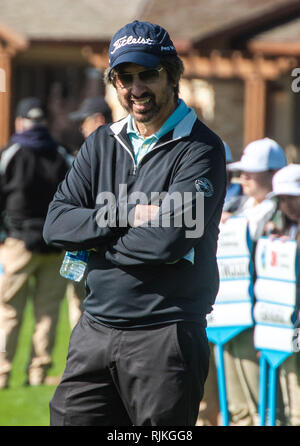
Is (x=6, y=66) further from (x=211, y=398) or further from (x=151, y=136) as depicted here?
(x=151, y=136)

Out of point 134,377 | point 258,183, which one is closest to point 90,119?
point 258,183

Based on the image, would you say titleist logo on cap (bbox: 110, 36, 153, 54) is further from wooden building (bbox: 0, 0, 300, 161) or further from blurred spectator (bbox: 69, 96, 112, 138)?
wooden building (bbox: 0, 0, 300, 161)

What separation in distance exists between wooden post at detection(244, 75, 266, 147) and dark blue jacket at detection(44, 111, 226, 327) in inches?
448

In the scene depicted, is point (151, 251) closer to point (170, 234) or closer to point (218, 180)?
point (170, 234)

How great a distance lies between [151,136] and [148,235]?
1.29 ft

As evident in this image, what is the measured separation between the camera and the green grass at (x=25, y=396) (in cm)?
558

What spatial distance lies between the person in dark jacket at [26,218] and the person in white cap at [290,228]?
2.42 m

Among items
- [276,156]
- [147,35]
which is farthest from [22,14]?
[147,35]

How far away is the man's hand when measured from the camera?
3.19 metres

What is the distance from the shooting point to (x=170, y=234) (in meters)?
3.11

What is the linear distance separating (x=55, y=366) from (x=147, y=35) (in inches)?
171

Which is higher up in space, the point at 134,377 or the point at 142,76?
the point at 142,76

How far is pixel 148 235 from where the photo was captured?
315 cm

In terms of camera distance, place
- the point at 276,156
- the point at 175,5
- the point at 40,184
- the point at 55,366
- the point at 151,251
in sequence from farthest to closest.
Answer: the point at 175,5
the point at 55,366
the point at 40,184
the point at 276,156
the point at 151,251
